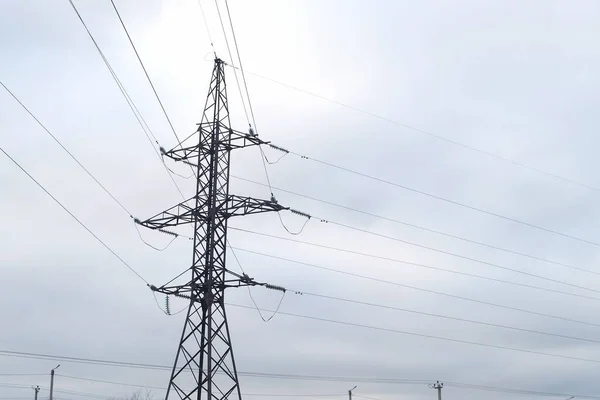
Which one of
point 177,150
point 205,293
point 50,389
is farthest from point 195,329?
point 50,389

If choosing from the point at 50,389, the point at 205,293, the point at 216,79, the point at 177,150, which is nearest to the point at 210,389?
the point at 205,293

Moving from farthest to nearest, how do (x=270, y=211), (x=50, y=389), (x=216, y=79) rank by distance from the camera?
(x=50, y=389) → (x=216, y=79) → (x=270, y=211)

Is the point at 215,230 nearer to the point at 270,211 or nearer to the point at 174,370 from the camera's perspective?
the point at 270,211

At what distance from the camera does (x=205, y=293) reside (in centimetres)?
4072

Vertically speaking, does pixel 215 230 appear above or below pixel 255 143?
below

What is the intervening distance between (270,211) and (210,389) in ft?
30.5

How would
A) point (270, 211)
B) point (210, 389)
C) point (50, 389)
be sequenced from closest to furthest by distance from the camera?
point (210, 389), point (270, 211), point (50, 389)

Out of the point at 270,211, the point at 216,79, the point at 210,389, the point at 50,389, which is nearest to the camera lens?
the point at 210,389

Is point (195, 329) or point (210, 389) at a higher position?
point (195, 329)

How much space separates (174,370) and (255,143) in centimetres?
1251

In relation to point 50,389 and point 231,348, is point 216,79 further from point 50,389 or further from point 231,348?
point 50,389

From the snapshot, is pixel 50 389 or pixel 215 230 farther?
pixel 50 389

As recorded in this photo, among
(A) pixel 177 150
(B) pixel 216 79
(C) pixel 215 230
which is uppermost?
(B) pixel 216 79

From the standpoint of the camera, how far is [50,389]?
245 feet
